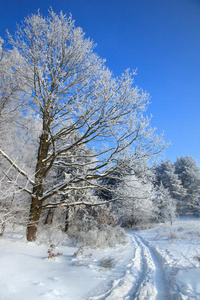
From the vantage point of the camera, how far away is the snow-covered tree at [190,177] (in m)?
32.3

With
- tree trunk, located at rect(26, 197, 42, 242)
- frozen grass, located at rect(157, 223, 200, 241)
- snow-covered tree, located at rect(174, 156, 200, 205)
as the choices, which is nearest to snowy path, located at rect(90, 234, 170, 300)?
tree trunk, located at rect(26, 197, 42, 242)

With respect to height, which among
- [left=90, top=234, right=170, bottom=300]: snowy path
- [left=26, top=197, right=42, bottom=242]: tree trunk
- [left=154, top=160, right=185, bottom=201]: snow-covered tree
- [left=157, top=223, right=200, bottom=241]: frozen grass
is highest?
[left=154, top=160, right=185, bottom=201]: snow-covered tree

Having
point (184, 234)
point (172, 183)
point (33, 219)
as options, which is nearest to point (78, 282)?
point (33, 219)

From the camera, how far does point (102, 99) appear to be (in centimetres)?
508

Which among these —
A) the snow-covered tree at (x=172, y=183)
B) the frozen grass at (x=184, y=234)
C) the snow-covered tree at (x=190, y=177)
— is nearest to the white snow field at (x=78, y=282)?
the frozen grass at (x=184, y=234)

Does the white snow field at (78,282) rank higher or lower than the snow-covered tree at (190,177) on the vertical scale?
lower

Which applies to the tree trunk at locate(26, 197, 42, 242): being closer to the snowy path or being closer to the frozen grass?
the snowy path

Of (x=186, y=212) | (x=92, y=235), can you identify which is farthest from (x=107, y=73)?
(x=186, y=212)

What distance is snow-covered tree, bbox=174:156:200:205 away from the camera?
106 ft

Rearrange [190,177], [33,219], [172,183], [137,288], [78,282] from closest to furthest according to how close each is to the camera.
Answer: [78,282] < [137,288] < [33,219] < [172,183] < [190,177]

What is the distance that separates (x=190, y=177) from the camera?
35.1 meters

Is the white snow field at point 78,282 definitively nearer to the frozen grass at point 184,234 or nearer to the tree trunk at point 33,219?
the tree trunk at point 33,219

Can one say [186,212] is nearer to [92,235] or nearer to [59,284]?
[92,235]

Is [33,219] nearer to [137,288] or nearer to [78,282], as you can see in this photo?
[78,282]
